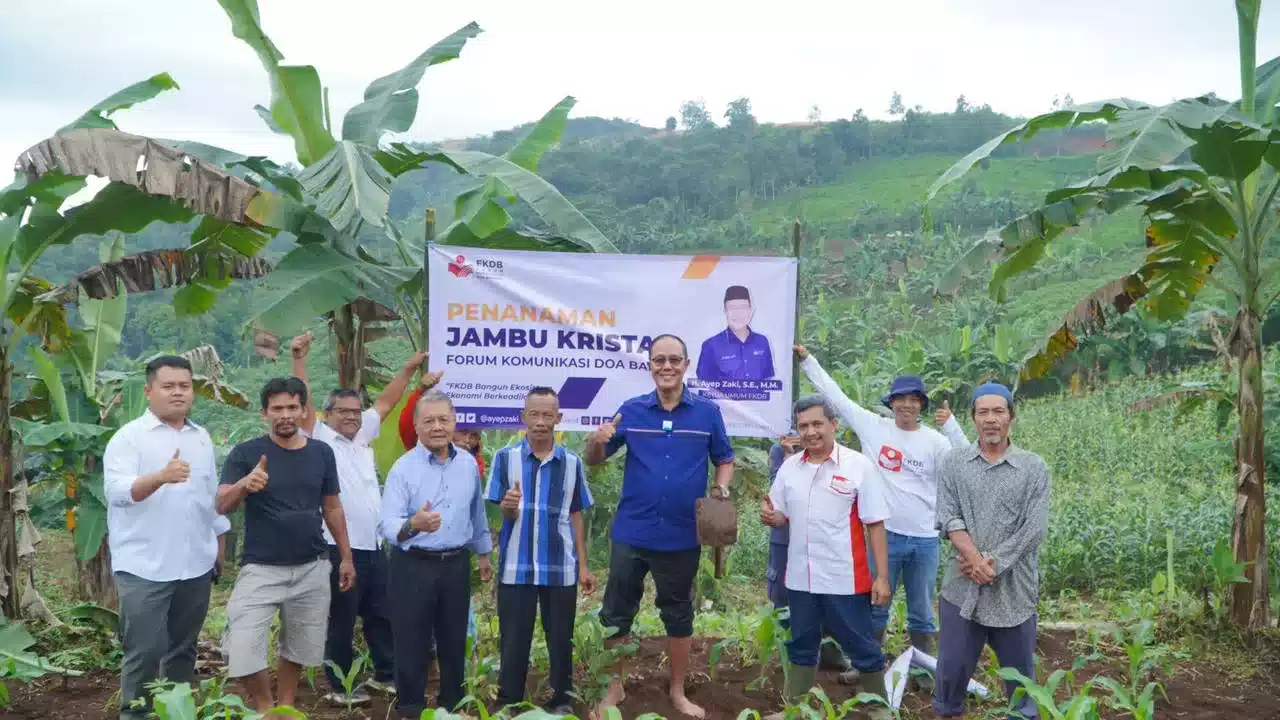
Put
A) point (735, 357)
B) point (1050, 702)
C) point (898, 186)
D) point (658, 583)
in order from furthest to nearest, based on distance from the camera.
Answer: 1. point (898, 186)
2. point (735, 357)
3. point (658, 583)
4. point (1050, 702)

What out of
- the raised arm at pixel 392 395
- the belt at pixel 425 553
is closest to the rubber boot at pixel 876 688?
the belt at pixel 425 553

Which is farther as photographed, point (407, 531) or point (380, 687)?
point (380, 687)

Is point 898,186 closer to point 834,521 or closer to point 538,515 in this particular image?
point 834,521

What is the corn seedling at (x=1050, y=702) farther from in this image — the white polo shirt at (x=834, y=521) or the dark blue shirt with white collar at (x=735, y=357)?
the dark blue shirt with white collar at (x=735, y=357)

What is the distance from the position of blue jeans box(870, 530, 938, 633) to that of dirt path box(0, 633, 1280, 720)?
415 mm

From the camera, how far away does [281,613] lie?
464 cm

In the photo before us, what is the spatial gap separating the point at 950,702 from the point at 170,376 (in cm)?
335

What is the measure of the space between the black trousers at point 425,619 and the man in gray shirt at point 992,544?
196 cm

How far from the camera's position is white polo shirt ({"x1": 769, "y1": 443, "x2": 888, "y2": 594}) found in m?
4.57

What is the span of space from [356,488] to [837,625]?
2.22 metres

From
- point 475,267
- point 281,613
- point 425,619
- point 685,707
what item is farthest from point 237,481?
point 685,707

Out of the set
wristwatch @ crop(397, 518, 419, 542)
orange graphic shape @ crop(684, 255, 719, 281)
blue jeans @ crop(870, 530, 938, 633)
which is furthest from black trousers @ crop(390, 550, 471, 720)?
blue jeans @ crop(870, 530, 938, 633)

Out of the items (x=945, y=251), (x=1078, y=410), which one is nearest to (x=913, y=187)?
(x=945, y=251)

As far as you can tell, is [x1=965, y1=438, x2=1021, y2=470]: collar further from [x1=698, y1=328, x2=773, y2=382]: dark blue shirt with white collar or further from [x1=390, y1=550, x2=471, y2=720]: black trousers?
[x1=390, y1=550, x2=471, y2=720]: black trousers
